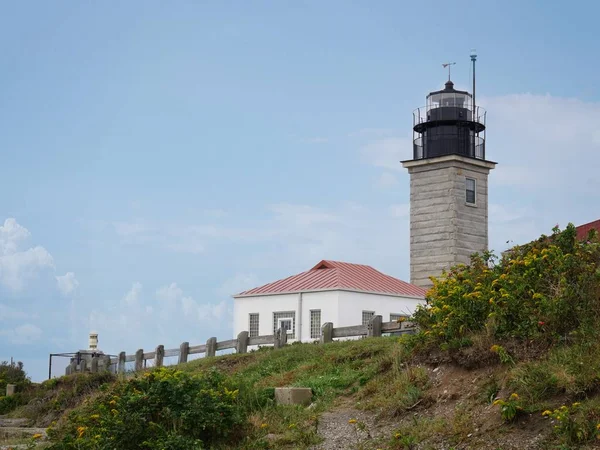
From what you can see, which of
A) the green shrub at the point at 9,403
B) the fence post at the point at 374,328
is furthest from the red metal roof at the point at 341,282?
the green shrub at the point at 9,403

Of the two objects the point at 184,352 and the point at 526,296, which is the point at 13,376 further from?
the point at 526,296

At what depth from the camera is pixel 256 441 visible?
10.6m

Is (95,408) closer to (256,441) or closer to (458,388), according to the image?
(256,441)

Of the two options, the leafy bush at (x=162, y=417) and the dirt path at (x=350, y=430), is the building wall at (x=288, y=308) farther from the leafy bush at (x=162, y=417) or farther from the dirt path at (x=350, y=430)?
the leafy bush at (x=162, y=417)

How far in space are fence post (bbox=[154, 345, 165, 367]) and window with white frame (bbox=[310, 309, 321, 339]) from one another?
707 centimetres

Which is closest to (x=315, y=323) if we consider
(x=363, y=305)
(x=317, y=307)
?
(x=317, y=307)

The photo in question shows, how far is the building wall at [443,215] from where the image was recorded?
3800 cm

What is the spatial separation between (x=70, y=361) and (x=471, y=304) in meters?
25.7

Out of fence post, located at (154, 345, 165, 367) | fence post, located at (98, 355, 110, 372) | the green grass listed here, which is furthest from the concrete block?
fence post, located at (98, 355, 110, 372)

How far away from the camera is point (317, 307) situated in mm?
32938

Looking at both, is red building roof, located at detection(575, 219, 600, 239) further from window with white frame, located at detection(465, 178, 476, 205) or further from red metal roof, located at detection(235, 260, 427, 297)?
window with white frame, located at detection(465, 178, 476, 205)

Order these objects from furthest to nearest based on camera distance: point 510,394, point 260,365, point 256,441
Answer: point 260,365 → point 256,441 → point 510,394

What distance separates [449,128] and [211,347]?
1867 centimetres

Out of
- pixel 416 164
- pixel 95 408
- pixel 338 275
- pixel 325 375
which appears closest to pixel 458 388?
pixel 325 375
